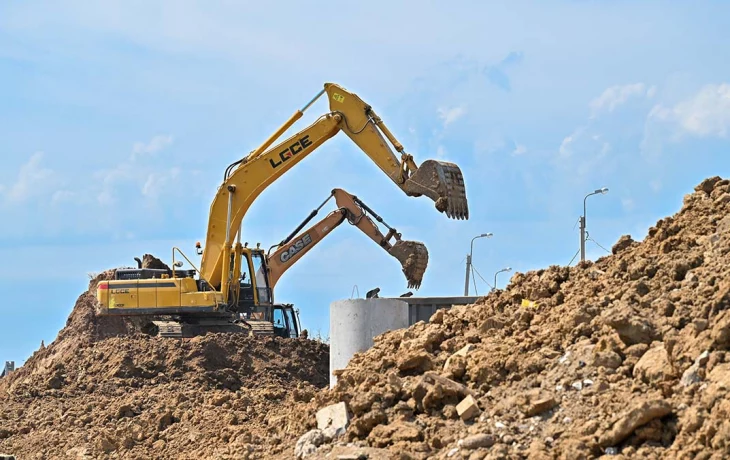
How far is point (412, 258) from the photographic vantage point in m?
25.4

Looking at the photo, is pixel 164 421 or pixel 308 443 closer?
pixel 308 443

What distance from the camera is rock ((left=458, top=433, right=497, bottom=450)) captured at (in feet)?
31.4

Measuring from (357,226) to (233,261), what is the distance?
400cm

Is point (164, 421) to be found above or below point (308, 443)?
above

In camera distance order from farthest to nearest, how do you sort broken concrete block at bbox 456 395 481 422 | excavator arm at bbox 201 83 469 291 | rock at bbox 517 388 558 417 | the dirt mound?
excavator arm at bbox 201 83 469 291 < broken concrete block at bbox 456 395 481 422 < rock at bbox 517 388 558 417 < the dirt mound

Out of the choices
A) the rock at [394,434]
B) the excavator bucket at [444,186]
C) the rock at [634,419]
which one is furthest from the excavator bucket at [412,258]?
the rock at [634,419]

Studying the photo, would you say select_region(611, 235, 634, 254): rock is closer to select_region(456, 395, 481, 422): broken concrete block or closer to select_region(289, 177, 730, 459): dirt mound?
select_region(289, 177, 730, 459): dirt mound

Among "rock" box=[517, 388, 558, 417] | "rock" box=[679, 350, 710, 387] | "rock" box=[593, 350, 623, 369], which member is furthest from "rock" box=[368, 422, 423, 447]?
"rock" box=[679, 350, 710, 387]

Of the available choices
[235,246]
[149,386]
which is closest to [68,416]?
[149,386]

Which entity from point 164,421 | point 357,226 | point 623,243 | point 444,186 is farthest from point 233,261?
point 623,243

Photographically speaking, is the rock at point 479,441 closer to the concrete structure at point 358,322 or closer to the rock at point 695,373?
the rock at point 695,373

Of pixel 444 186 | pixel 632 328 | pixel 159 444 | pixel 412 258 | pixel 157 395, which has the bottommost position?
pixel 159 444

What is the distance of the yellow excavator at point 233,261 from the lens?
22922mm

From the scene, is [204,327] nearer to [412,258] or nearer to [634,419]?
[412,258]
